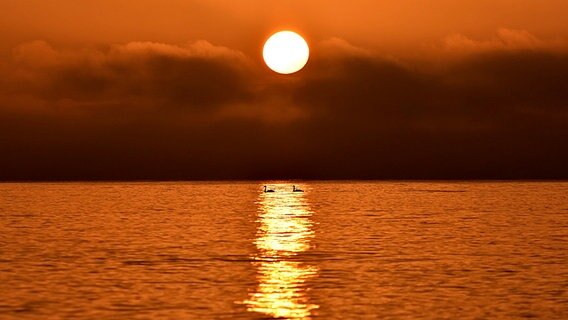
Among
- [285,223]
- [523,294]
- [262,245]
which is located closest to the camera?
[523,294]

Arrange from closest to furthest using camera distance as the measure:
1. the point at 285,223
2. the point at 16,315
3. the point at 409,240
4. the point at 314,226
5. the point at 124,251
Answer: the point at 16,315 < the point at 124,251 < the point at 409,240 < the point at 314,226 < the point at 285,223

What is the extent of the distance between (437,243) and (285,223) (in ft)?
107

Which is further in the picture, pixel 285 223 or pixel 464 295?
pixel 285 223

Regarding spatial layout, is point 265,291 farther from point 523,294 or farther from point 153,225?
point 153,225

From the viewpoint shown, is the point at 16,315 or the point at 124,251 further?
the point at 124,251

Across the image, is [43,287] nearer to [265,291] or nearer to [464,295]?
[265,291]

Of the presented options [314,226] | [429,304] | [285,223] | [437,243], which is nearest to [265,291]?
[429,304]

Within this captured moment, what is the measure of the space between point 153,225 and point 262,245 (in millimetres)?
28961

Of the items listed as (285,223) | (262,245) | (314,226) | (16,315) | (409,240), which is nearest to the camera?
(16,315)

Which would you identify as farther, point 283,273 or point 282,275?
point 283,273

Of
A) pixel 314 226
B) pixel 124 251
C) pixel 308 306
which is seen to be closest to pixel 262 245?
pixel 124 251

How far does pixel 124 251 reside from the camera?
62.7m

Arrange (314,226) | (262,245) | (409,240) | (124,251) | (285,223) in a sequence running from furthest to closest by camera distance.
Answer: (285,223) < (314,226) < (409,240) < (262,245) < (124,251)

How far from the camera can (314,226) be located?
3622 inches
